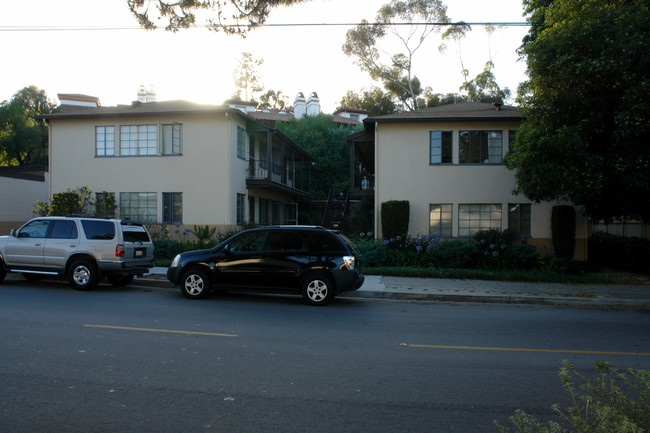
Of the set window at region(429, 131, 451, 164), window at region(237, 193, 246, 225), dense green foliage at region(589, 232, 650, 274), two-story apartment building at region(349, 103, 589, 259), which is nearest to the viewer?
dense green foliage at region(589, 232, 650, 274)

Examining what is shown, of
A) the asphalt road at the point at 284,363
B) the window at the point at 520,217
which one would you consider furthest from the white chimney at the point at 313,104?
the asphalt road at the point at 284,363

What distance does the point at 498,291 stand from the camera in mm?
12984

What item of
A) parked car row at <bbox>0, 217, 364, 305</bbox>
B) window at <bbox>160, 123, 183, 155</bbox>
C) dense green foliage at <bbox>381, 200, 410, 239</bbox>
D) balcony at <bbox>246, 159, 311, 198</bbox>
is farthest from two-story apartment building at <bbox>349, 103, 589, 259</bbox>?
parked car row at <bbox>0, 217, 364, 305</bbox>

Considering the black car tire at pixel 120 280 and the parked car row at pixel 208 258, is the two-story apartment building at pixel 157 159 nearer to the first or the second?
the black car tire at pixel 120 280

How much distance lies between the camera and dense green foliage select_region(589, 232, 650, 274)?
18172 millimetres

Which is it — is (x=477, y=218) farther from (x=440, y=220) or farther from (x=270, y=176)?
(x=270, y=176)

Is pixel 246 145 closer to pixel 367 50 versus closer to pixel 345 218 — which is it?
pixel 345 218

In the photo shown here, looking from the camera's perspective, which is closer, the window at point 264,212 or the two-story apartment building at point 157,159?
the two-story apartment building at point 157,159

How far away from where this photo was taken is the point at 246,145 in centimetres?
2364

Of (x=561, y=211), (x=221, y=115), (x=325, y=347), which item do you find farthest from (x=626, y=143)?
(x=221, y=115)

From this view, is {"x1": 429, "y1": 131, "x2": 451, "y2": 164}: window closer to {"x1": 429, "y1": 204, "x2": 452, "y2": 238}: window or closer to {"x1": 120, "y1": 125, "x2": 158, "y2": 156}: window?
{"x1": 429, "y1": 204, "x2": 452, "y2": 238}: window

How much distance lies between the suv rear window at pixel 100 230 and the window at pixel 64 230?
0.89ft

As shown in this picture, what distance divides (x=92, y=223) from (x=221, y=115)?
31.6 ft

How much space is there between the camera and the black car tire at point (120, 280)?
44.5ft
